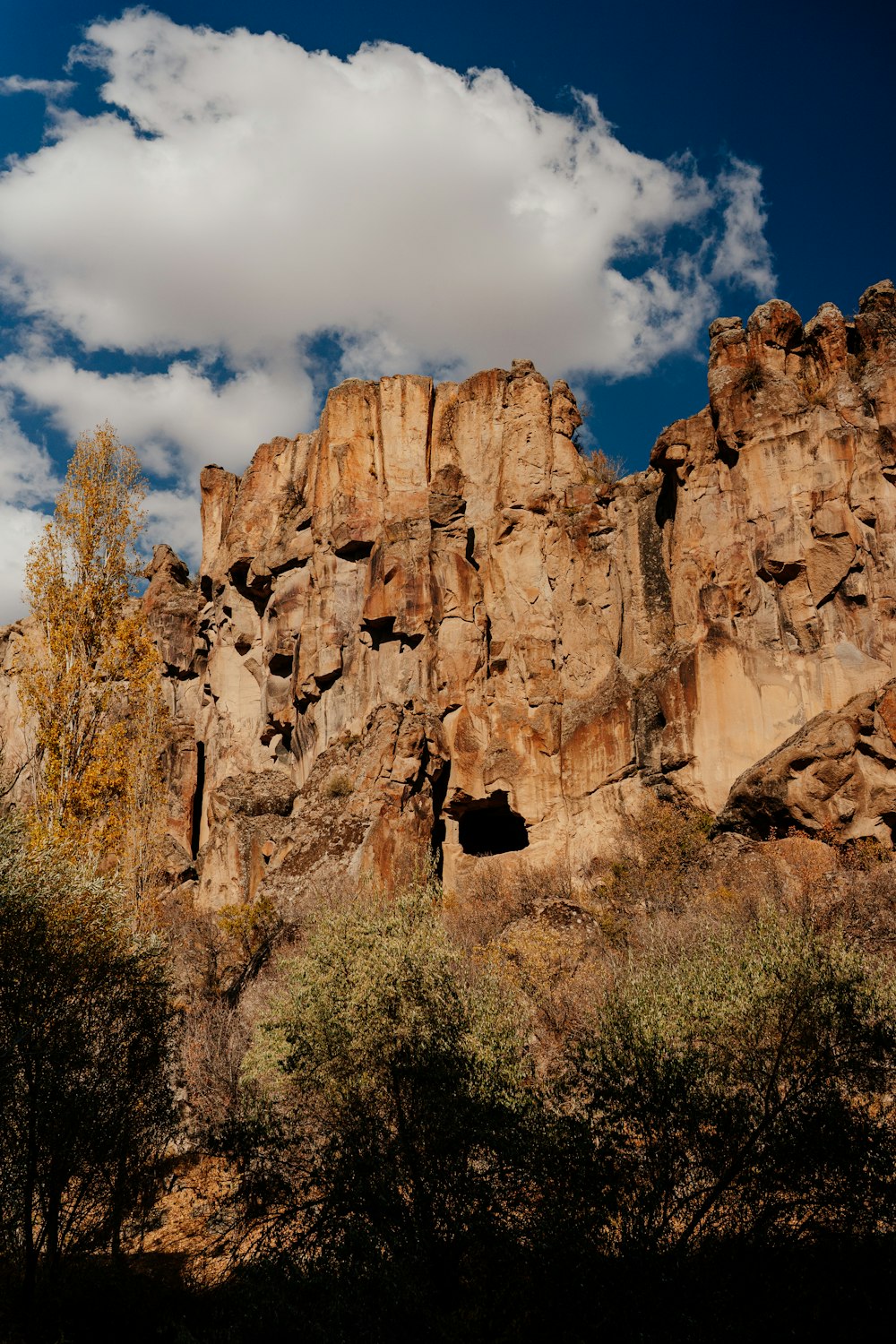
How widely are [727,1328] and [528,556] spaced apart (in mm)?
30502

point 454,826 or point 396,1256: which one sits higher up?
point 454,826

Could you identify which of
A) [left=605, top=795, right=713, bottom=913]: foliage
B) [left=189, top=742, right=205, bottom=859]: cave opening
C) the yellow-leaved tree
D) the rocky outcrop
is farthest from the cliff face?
the yellow-leaved tree

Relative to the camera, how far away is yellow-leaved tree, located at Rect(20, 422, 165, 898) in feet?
56.6

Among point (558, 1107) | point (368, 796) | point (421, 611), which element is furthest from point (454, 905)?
point (558, 1107)

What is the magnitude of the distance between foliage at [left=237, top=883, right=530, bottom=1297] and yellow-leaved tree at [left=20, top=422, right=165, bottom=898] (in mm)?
5086

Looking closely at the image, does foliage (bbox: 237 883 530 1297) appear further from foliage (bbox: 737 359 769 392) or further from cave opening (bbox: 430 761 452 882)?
foliage (bbox: 737 359 769 392)

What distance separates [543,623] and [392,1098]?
83.8 ft

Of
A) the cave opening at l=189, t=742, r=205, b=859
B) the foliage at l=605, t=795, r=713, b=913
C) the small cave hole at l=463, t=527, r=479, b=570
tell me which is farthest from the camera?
the cave opening at l=189, t=742, r=205, b=859

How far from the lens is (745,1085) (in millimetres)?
11680

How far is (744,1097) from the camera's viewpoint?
1115cm

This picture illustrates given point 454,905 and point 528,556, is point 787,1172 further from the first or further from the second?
point 528,556

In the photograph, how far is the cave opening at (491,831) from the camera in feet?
117

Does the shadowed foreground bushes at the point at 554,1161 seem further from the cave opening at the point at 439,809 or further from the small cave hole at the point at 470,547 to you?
the small cave hole at the point at 470,547

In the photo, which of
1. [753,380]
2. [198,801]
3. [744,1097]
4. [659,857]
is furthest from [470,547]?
[744,1097]
